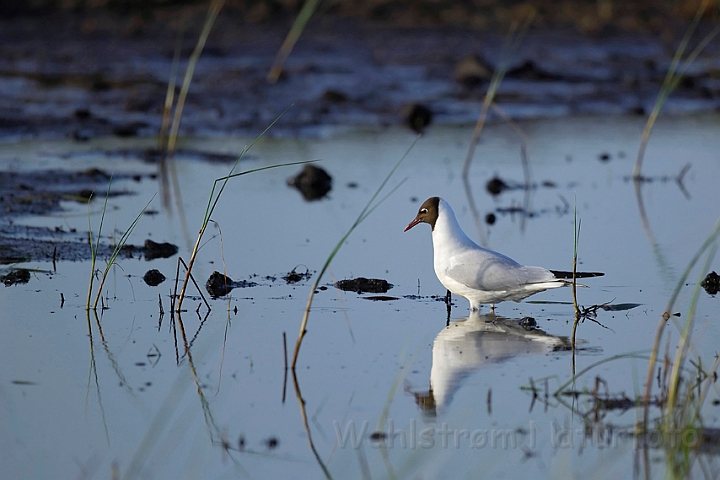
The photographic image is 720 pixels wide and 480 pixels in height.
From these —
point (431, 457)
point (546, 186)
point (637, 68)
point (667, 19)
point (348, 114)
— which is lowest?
point (431, 457)

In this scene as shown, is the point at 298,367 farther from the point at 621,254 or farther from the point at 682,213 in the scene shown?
the point at 682,213

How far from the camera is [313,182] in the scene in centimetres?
1033

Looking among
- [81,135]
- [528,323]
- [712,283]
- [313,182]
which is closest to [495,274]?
[528,323]

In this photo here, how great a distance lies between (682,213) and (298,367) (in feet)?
16.6

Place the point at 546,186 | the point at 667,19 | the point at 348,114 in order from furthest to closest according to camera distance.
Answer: the point at 667,19
the point at 348,114
the point at 546,186

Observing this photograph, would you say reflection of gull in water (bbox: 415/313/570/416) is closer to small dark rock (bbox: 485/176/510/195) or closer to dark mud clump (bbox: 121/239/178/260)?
dark mud clump (bbox: 121/239/178/260)

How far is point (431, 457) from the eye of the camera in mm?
4246

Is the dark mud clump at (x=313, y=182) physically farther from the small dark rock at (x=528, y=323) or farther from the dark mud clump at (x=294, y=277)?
the small dark rock at (x=528, y=323)

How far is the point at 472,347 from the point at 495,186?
4755 mm

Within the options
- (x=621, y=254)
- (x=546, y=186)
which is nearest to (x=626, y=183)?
(x=546, y=186)

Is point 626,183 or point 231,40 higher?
point 231,40

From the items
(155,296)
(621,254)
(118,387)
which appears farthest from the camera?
(621,254)

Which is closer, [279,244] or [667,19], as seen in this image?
[279,244]

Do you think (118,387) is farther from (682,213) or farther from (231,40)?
(231,40)
